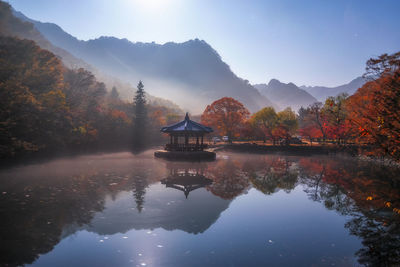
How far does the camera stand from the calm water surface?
20.9ft

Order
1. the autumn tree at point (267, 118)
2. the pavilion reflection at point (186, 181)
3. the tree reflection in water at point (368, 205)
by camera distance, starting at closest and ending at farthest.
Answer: the tree reflection in water at point (368, 205) < the pavilion reflection at point (186, 181) < the autumn tree at point (267, 118)

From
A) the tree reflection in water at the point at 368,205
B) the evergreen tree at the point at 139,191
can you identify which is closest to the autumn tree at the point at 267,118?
the tree reflection in water at the point at 368,205

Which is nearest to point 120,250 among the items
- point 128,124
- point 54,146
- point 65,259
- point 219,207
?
point 65,259

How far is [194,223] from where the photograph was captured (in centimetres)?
873

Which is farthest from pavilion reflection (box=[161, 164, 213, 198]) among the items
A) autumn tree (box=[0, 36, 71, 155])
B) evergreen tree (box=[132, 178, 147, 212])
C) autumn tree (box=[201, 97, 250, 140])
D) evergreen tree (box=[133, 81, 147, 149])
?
evergreen tree (box=[133, 81, 147, 149])

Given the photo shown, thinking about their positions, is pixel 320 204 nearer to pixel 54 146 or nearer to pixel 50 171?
pixel 50 171

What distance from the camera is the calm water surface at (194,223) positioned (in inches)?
251

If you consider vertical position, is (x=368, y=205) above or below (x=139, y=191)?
below

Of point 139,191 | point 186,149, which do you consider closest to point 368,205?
point 139,191

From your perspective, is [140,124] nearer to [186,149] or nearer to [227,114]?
[227,114]

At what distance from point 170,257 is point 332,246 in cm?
469

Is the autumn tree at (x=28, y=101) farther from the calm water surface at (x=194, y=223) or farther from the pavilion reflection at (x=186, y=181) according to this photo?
the pavilion reflection at (x=186, y=181)

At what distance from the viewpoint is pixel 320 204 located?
38.5ft

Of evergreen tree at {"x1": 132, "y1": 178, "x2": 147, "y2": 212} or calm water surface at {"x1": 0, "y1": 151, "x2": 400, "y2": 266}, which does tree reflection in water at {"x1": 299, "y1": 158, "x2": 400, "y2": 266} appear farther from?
evergreen tree at {"x1": 132, "y1": 178, "x2": 147, "y2": 212}
